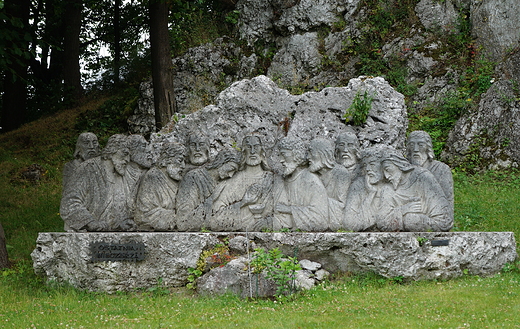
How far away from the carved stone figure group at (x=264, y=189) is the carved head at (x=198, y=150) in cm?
2

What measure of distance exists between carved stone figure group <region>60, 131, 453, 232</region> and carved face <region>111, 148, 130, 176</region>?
0.6 inches

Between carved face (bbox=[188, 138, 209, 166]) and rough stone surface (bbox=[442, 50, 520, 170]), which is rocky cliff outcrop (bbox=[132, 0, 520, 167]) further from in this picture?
carved face (bbox=[188, 138, 209, 166])

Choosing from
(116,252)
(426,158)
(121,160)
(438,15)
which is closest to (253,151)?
(121,160)

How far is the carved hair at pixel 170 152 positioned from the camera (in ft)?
28.7

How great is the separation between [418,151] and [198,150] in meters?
3.41

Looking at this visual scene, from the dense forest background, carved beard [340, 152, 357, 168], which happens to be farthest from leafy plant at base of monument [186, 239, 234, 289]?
the dense forest background

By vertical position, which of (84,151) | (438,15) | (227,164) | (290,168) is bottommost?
(290,168)

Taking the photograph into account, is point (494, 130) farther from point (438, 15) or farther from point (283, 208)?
point (283, 208)

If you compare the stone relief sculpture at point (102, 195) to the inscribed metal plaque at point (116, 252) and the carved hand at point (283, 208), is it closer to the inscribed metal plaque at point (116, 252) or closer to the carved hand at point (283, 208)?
the inscribed metal plaque at point (116, 252)

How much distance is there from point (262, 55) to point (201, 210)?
30.5ft

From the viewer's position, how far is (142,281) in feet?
25.9

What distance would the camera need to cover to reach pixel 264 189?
8547 mm

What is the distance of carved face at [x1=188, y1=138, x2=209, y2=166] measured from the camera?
A: 8.84 m

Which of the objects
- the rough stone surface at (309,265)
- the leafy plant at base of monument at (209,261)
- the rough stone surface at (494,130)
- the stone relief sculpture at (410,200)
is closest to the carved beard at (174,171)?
the leafy plant at base of monument at (209,261)
